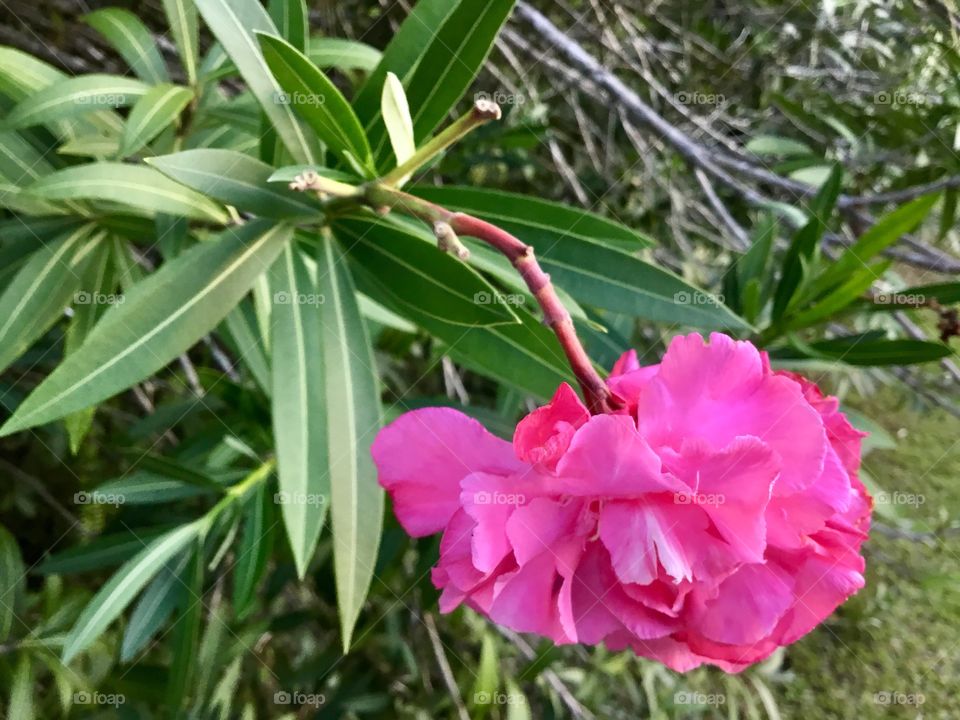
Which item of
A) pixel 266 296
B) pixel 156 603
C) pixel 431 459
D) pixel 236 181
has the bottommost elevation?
pixel 156 603

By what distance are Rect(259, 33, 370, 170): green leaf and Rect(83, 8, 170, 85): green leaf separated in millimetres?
474

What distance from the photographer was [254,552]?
3.17 feet

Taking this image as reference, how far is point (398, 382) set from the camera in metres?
1.63

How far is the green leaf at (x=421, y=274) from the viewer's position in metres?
0.59

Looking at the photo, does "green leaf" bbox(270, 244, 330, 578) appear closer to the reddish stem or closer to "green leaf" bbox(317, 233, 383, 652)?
"green leaf" bbox(317, 233, 383, 652)

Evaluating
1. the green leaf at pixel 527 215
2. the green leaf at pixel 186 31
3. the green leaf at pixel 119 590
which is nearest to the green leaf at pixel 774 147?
the green leaf at pixel 527 215

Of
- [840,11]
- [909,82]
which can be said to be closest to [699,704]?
[909,82]

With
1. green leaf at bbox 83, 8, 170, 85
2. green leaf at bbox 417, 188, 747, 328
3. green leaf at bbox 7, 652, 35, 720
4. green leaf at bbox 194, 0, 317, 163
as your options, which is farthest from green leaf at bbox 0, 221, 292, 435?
green leaf at bbox 7, 652, 35, 720

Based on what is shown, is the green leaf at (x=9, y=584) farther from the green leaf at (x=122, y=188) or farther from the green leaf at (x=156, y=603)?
the green leaf at (x=122, y=188)

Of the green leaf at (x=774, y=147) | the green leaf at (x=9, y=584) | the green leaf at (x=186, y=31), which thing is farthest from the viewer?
the green leaf at (x=774, y=147)

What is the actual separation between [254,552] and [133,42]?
772 millimetres

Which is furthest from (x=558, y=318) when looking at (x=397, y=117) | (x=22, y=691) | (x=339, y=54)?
(x=22, y=691)

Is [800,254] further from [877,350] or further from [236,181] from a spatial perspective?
[236,181]

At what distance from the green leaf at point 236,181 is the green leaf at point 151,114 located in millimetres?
184
